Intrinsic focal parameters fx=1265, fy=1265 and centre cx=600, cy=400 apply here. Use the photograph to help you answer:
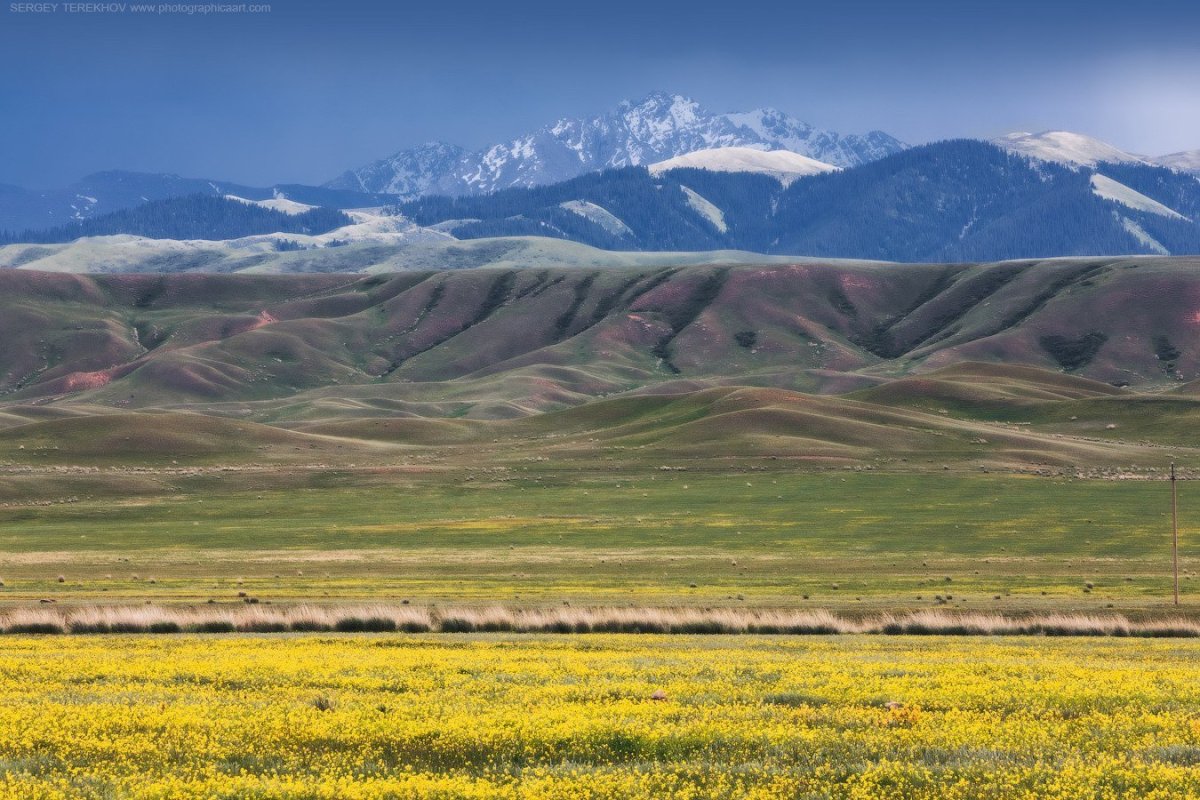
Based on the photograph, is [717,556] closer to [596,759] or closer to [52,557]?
[52,557]

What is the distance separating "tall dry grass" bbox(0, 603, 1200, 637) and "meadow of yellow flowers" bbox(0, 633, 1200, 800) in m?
9.20

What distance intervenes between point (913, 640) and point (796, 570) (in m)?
31.9

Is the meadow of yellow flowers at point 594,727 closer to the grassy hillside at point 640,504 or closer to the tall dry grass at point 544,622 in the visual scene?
the tall dry grass at point 544,622

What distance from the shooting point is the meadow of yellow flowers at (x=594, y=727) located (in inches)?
603

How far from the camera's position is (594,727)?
59.4 feet

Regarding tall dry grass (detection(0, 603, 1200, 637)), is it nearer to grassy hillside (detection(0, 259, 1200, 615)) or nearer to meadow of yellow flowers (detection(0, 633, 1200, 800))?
grassy hillside (detection(0, 259, 1200, 615))

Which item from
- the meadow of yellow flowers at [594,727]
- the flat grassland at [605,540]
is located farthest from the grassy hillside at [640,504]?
the meadow of yellow flowers at [594,727]

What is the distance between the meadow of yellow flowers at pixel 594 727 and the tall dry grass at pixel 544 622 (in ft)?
30.2

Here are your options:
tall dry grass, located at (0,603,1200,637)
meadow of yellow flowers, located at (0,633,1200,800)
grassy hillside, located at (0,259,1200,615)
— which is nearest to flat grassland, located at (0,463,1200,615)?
grassy hillside, located at (0,259,1200,615)

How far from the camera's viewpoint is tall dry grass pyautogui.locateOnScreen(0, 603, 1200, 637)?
121ft

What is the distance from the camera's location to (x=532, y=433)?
18588cm

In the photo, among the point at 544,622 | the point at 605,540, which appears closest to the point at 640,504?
the point at 605,540

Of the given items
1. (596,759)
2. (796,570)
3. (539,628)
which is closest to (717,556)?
(796,570)

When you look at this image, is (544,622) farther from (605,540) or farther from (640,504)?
(640,504)
